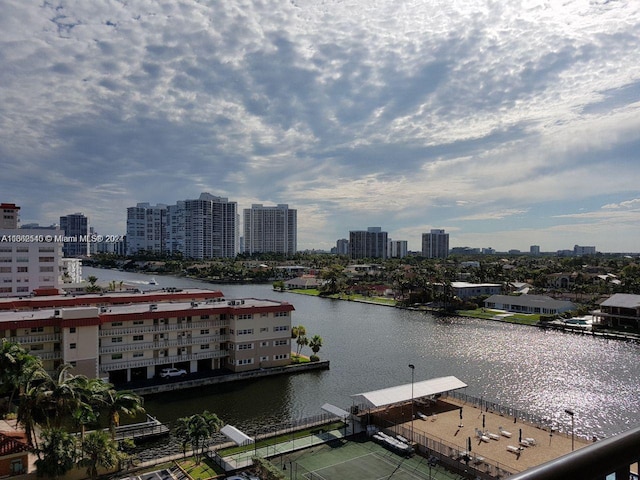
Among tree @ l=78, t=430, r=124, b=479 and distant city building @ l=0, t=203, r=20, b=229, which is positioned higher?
distant city building @ l=0, t=203, r=20, b=229

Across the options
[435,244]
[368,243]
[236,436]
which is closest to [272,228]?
[368,243]

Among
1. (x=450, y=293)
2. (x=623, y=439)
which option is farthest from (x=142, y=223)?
(x=623, y=439)

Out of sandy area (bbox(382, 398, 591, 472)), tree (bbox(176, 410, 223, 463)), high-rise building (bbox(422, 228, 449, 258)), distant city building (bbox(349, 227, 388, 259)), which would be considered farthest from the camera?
high-rise building (bbox(422, 228, 449, 258))

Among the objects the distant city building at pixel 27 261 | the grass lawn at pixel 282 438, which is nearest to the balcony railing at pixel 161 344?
the grass lawn at pixel 282 438

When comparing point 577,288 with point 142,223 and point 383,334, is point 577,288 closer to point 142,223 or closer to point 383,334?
point 383,334

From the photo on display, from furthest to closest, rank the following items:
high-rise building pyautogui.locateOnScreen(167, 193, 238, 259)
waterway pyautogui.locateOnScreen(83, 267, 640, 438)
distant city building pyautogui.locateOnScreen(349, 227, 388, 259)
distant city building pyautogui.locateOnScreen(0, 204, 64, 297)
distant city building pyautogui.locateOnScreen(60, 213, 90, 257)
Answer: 1. distant city building pyautogui.locateOnScreen(349, 227, 388, 259)
2. distant city building pyautogui.locateOnScreen(60, 213, 90, 257)
3. high-rise building pyautogui.locateOnScreen(167, 193, 238, 259)
4. distant city building pyautogui.locateOnScreen(0, 204, 64, 297)
5. waterway pyautogui.locateOnScreen(83, 267, 640, 438)

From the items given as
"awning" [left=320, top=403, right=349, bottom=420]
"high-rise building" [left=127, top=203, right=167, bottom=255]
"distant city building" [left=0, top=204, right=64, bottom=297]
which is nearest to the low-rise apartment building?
"awning" [left=320, top=403, right=349, bottom=420]

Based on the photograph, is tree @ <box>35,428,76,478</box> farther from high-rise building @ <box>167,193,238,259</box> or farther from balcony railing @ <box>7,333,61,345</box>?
high-rise building @ <box>167,193,238,259</box>
